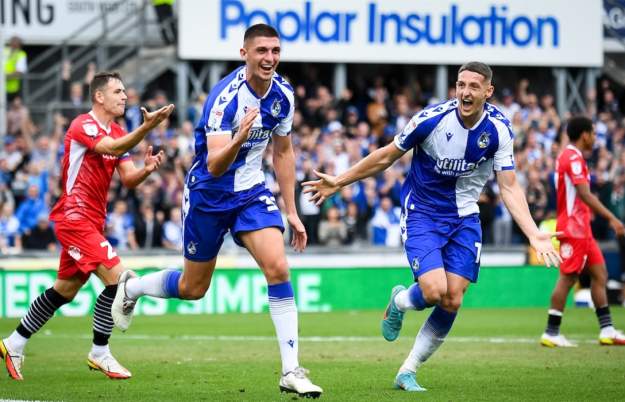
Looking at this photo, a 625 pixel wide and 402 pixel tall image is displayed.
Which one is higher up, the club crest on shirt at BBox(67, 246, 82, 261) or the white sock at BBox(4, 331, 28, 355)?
the club crest on shirt at BBox(67, 246, 82, 261)

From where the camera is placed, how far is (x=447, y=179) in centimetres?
1021

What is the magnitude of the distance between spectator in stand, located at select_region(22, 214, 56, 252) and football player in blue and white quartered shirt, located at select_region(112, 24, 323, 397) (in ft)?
40.0

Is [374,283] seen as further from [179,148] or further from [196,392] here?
[196,392]

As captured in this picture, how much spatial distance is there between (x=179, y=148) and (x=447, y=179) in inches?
559


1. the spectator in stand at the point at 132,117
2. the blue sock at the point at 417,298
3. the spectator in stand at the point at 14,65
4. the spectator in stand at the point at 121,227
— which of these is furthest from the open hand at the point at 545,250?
the spectator in stand at the point at 14,65

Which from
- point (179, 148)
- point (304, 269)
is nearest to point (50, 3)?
point (179, 148)

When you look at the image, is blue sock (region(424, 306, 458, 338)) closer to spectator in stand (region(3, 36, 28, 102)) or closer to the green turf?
the green turf

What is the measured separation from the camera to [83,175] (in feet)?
36.9

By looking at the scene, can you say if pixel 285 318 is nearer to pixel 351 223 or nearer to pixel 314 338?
pixel 314 338

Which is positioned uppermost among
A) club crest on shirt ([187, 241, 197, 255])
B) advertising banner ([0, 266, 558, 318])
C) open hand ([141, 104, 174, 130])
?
open hand ([141, 104, 174, 130])

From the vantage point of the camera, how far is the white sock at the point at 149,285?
10273mm

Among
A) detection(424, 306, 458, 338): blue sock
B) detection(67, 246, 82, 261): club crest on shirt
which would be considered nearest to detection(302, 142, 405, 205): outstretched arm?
detection(424, 306, 458, 338): blue sock

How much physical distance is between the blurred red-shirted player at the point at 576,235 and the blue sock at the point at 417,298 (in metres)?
4.40

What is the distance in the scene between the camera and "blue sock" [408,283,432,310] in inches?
394
